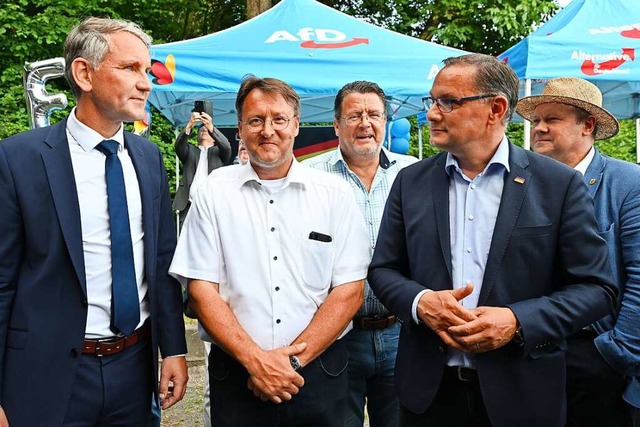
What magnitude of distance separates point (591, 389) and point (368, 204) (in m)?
1.32

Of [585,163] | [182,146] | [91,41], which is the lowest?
[182,146]

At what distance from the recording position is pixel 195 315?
2.54 metres

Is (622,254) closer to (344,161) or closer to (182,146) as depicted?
(344,161)

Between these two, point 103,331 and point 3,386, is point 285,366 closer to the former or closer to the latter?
Result: point 103,331

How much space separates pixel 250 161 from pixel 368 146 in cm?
90

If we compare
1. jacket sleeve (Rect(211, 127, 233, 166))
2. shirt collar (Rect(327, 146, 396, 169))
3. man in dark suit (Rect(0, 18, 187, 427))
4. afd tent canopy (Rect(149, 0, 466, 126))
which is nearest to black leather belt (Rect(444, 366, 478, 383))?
man in dark suit (Rect(0, 18, 187, 427))

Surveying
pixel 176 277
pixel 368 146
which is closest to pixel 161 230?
pixel 176 277

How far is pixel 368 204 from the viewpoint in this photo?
10.8ft

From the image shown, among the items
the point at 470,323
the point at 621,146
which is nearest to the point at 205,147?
the point at 470,323

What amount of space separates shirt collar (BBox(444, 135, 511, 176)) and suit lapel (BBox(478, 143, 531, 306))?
51 millimetres

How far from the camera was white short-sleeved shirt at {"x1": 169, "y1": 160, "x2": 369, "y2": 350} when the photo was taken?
98.4 inches

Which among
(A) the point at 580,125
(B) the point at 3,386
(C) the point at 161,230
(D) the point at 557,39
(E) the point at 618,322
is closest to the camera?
(B) the point at 3,386

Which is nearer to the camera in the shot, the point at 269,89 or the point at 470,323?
the point at 470,323

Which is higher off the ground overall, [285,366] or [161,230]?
[161,230]
